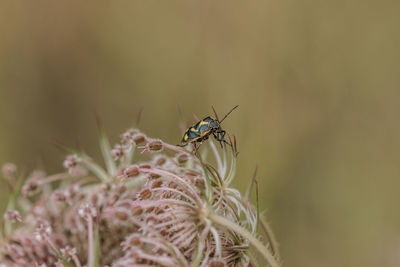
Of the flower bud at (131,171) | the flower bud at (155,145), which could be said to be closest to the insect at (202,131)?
the flower bud at (155,145)

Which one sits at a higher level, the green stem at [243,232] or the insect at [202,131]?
the insect at [202,131]

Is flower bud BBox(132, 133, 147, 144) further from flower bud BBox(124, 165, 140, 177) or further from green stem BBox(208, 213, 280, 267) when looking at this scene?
green stem BBox(208, 213, 280, 267)

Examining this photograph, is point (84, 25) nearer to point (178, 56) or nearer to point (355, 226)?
point (178, 56)

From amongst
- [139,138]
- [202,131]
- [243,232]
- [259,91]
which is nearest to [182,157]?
[202,131]

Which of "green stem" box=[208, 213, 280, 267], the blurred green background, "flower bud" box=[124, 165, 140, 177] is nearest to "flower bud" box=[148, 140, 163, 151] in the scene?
"flower bud" box=[124, 165, 140, 177]

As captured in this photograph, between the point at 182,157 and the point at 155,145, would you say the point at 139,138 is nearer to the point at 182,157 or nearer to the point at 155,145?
the point at 155,145

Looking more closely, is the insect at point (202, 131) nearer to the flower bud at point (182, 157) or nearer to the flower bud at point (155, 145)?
the flower bud at point (182, 157)
